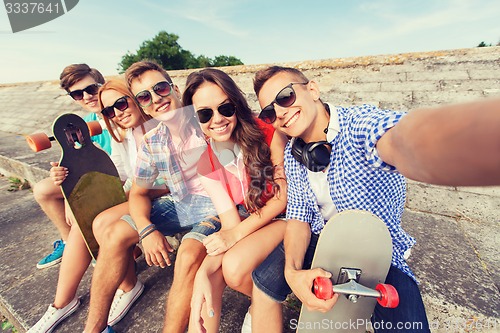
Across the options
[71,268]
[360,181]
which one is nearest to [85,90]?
[71,268]

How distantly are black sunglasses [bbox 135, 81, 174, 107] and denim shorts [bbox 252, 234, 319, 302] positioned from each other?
1463 millimetres

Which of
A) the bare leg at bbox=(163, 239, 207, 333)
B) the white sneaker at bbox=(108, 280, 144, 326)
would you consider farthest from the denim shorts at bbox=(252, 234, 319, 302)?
the white sneaker at bbox=(108, 280, 144, 326)

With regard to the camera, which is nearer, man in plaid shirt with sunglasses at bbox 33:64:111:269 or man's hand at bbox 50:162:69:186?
man's hand at bbox 50:162:69:186

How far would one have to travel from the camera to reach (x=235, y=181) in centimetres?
173

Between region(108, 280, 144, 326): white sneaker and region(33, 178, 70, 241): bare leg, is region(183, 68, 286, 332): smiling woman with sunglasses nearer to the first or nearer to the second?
region(108, 280, 144, 326): white sneaker

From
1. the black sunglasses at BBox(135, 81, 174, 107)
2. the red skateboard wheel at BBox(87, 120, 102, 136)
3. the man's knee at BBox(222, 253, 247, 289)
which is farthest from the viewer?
the red skateboard wheel at BBox(87, 120, 102, 136)

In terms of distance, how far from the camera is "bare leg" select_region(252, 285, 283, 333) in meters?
1.29

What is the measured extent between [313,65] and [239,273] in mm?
4666

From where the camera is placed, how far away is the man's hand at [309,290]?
3.54ft

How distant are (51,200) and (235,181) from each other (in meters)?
2.01

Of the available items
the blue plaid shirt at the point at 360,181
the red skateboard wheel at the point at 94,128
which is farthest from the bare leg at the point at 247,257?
the red skateboard wheel at the point at 94,128

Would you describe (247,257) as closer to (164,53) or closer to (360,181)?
(360,181)

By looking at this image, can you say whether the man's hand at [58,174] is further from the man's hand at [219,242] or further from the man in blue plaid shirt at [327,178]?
the man in blue plaid shirt at [327,178]

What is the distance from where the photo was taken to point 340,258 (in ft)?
3.79
